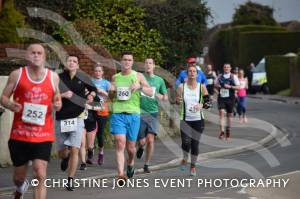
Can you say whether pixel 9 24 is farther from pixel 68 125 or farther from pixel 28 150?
pixel 28 150

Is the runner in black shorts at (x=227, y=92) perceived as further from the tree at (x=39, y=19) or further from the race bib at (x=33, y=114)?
the race bib at (x=33, y=114)

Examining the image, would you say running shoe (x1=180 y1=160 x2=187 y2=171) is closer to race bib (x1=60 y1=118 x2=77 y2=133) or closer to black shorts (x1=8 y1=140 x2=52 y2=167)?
race bib (x1=60 y1=118 x2=77 y2=133)

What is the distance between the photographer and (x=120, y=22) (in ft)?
77.7

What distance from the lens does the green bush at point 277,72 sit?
2005 inches

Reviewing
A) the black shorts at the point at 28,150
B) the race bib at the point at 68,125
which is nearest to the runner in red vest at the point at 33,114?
the black shorts at the point at 28,150

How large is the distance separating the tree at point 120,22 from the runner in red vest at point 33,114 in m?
13.0

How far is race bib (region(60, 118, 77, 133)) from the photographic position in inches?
520

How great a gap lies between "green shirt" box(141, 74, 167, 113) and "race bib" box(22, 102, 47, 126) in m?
6.01

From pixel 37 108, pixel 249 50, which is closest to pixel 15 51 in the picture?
pixel 37 108

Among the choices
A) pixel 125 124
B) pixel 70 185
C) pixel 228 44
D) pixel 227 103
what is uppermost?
pixel 228 44

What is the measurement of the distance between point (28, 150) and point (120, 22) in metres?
13.7

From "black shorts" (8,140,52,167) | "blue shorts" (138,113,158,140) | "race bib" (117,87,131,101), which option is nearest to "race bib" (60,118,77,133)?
"race bib" (117,87,131,101)

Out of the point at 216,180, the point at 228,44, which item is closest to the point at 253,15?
the point at 228,44

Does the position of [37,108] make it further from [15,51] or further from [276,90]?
[276,90]
